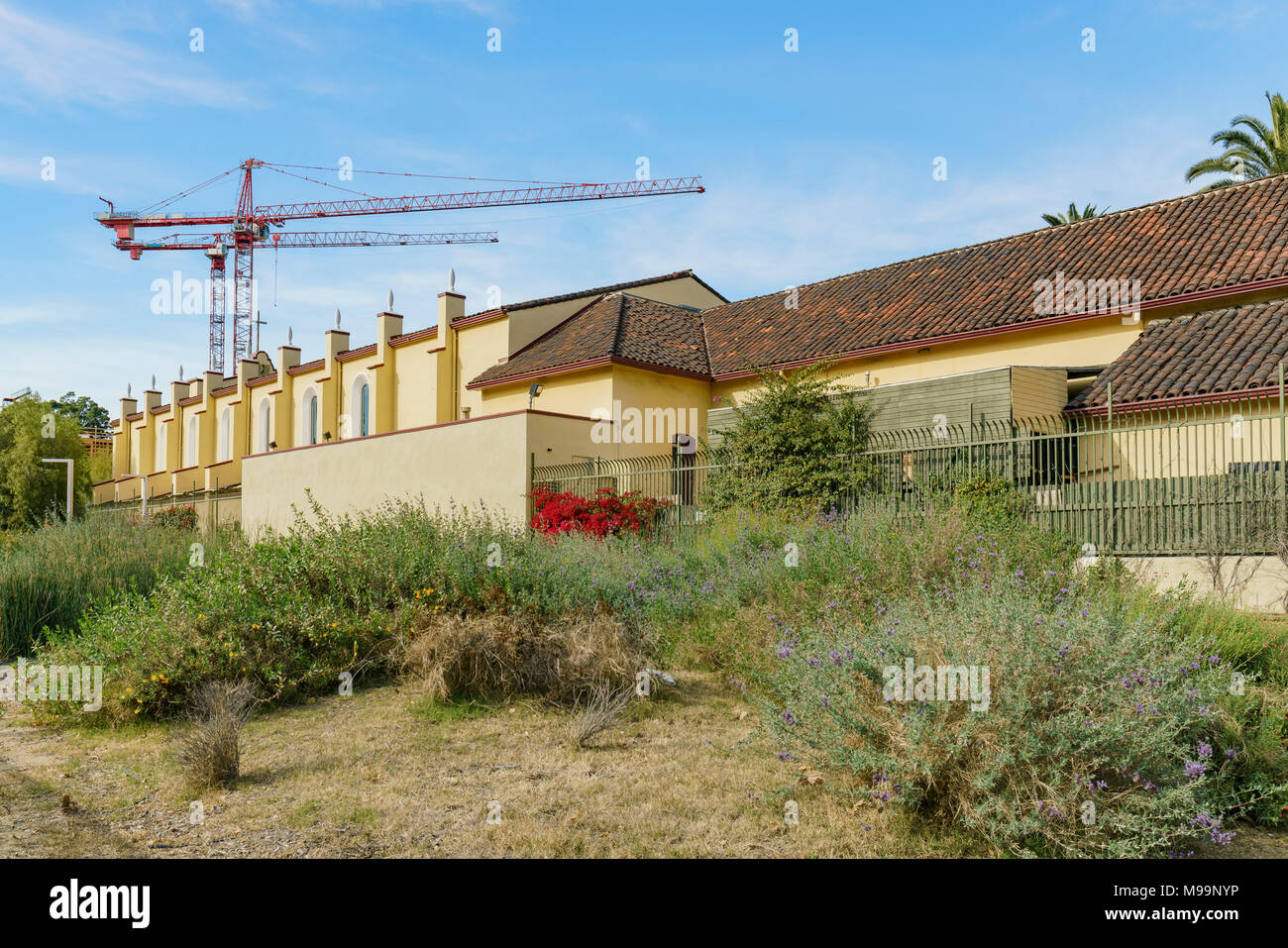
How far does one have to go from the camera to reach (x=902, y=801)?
5.29 m

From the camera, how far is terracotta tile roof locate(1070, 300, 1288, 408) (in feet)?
49.9

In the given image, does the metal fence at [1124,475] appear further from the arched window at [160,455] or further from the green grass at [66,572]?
the arched window at [160,455]

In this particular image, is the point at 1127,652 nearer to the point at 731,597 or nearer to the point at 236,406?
the point at 731,597

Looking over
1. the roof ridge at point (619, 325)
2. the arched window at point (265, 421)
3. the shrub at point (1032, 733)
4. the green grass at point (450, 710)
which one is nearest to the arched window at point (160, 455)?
the arched window at point (265, 421)

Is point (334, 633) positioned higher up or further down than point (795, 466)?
further down

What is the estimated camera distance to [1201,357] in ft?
53.8

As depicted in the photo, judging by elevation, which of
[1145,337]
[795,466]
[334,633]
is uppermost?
[1145,337]

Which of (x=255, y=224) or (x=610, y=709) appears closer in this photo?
(x=610, y=709)

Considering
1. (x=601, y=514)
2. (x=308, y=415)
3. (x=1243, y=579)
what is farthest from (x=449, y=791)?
(x=308, y=415)

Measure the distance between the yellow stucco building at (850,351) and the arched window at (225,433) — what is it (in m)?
10.8

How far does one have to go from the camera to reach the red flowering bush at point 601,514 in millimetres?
16578

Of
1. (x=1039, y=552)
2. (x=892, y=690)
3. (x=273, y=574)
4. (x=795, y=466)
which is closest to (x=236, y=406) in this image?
(x=795, y=466)

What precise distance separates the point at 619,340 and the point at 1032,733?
1920cm

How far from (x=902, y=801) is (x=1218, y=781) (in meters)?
2.05
